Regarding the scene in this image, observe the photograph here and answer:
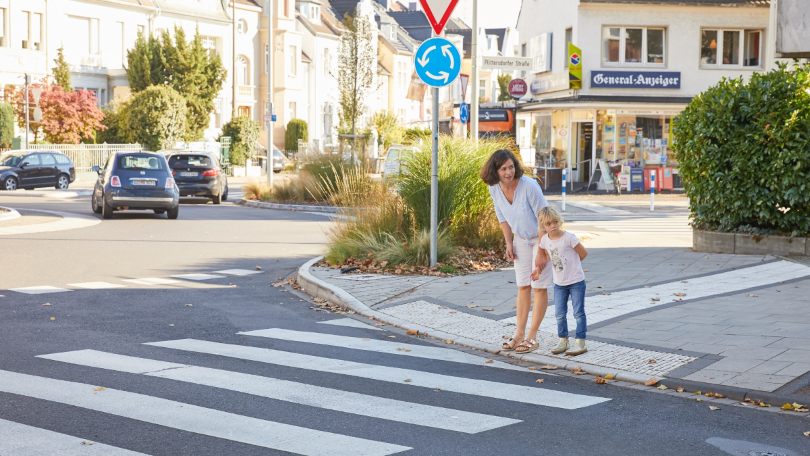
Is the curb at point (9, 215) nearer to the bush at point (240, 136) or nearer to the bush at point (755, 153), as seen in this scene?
the bush at point (755, 153)

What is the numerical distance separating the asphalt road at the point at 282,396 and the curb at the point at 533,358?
20 centimetres

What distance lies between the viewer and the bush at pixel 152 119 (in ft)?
145

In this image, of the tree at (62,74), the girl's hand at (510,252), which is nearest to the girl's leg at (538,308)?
the girl's hand at (510,252)

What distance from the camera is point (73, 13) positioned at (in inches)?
1895

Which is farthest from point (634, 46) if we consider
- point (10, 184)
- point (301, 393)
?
point (301, 393)

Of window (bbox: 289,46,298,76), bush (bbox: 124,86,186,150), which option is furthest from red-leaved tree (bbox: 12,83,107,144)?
window (bbox: 289,46,298,76)

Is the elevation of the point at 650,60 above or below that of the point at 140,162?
above

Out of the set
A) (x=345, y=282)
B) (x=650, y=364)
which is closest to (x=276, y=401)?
(x=650, y=364)

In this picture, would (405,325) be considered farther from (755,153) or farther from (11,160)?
(11,160)

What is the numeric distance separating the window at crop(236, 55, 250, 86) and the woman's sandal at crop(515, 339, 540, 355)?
56.9 m

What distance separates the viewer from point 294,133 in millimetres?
64562

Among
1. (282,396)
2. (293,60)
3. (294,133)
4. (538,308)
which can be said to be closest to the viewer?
(282,396)

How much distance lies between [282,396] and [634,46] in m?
31.2

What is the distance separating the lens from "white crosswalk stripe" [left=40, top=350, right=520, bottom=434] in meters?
5.66
